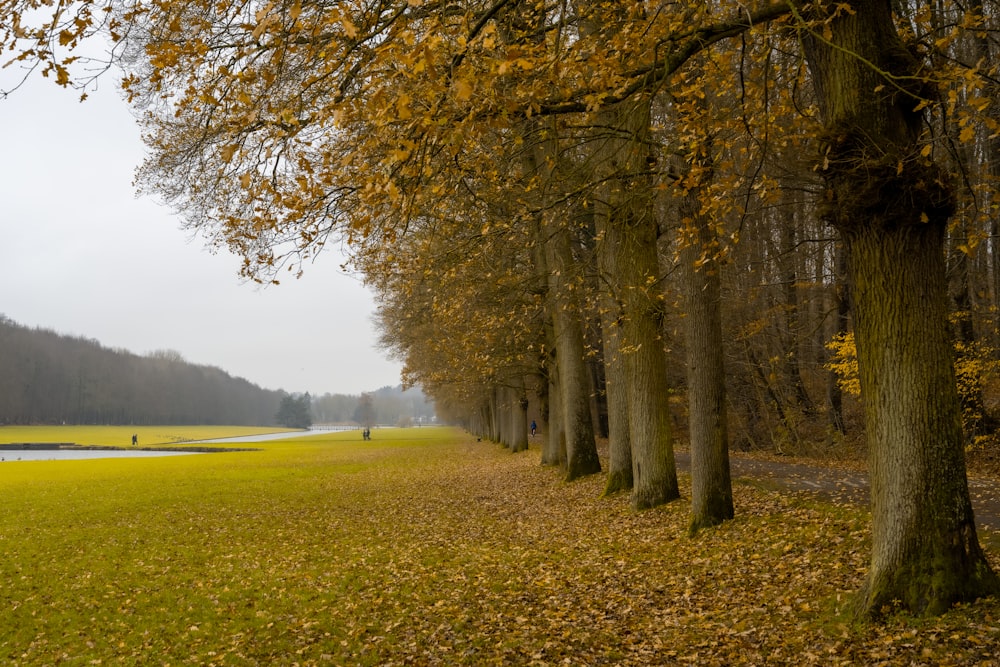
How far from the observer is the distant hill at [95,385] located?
403 feet

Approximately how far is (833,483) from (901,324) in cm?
838

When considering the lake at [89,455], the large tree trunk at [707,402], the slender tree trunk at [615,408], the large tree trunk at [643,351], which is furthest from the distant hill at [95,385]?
the large tree trunk at [707,402]

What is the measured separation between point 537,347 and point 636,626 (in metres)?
16.7

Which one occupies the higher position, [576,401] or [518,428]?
[576,401]

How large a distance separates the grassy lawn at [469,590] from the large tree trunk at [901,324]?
16.2 inches

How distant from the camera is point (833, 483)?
12.6 m

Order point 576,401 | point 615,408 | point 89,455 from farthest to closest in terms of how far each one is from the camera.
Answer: point 89,455 < point 576,401 < point 615,408

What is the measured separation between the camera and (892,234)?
17.5 feet

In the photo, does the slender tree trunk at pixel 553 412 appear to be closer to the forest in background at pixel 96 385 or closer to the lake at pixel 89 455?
the lake at pixel 89 455

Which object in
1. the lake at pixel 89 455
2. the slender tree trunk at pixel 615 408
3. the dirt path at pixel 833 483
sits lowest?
the lake at pixel 89 455

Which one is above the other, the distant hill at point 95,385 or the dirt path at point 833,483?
the distant hill at point 95,385

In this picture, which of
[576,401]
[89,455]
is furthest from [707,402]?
[89,455]

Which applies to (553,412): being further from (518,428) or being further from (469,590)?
(469,590)

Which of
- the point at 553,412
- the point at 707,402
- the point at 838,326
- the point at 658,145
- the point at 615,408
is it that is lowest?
the point at 553,412
